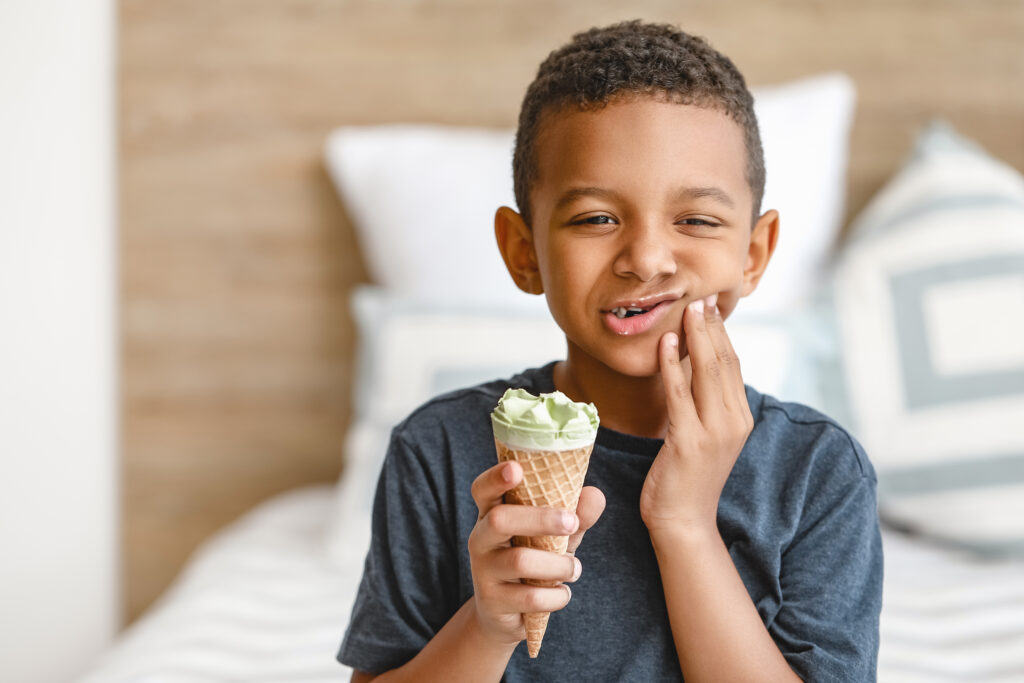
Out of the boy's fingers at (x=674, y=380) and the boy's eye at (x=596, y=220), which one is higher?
the boy's eye at (x=596, y=220)

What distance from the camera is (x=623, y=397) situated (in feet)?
3.59

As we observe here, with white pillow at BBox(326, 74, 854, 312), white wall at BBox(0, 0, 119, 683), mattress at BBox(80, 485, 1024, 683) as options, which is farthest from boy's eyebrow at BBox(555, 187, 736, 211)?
white wall at BBox(0, 0, 119, 683)

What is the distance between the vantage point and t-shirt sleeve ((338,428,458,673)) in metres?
1.05

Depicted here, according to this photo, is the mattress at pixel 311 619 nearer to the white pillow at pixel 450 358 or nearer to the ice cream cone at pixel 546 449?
the white pillow at pixel 450 358

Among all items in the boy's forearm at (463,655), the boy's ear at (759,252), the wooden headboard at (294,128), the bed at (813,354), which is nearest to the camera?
the boy's forearm at (463,655)

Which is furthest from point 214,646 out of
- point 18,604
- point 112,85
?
point 112,85

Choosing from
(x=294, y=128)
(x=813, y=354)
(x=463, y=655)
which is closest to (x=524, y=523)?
(x=463, y=655)

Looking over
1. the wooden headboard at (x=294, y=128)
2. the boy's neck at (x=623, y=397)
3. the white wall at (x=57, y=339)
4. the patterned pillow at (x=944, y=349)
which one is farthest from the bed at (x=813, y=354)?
the boy's neck at (x=623, y=397)

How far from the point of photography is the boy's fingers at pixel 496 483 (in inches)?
31.9

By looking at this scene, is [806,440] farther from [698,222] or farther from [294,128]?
[294,128]

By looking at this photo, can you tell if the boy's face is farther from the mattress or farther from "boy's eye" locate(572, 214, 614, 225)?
the mattress

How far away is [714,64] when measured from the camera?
103 cm

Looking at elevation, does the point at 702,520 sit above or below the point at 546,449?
below

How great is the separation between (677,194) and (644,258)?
0.08 m
